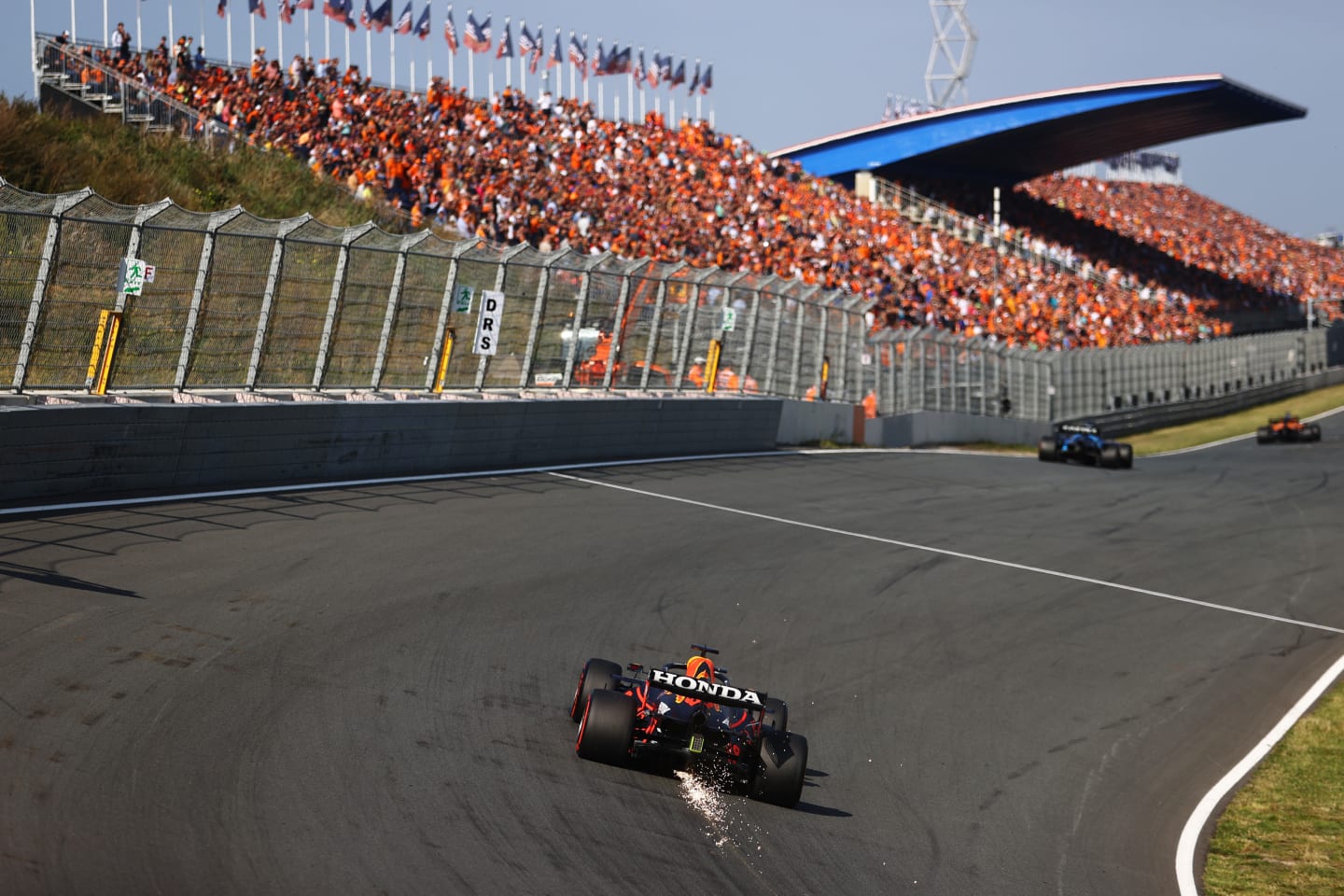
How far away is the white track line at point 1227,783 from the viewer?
298 inches

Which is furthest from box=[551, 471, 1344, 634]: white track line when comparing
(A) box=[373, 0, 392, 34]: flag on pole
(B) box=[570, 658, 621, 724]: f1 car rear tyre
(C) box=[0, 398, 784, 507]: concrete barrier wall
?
(A) box=[373, 0, 392, 34]: flag on pole

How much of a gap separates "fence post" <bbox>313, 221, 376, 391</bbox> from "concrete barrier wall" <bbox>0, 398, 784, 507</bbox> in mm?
513

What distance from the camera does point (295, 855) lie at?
5660 mm

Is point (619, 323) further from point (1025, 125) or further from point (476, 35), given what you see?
point (1025, 125)

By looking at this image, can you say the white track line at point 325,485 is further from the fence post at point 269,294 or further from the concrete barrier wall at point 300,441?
the fence post at point 269,294

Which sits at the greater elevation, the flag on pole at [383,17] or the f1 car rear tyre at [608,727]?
the flag on pole at [383,17]

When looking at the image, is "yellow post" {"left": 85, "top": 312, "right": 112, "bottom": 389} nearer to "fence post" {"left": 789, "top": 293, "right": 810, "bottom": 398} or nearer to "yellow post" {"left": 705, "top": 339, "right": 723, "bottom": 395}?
"yellow post" {"left": 705, "top": 339, "right": 723, "bottom": 395}

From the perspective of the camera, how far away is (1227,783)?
30.5 ft

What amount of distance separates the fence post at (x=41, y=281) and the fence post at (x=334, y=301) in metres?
3.56

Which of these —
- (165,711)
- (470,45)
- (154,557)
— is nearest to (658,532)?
(154,557)

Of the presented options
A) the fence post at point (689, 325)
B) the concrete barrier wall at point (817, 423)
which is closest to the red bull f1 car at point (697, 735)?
the fence post at point (689, 325)

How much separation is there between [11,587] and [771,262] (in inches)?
1159

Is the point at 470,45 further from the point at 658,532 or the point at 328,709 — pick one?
the point at 328,709

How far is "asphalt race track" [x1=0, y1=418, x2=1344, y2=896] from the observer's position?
6082mm
